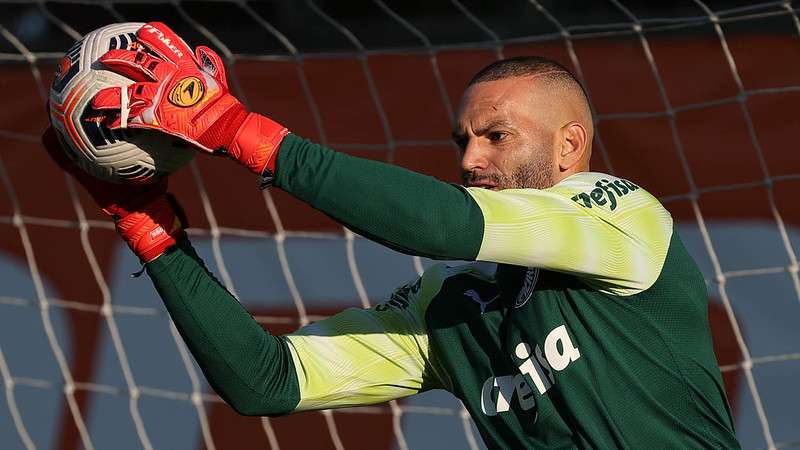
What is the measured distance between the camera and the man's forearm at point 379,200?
5.74ft

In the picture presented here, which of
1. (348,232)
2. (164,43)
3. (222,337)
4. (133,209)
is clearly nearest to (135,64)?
(164,43)

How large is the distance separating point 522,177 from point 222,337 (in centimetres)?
62

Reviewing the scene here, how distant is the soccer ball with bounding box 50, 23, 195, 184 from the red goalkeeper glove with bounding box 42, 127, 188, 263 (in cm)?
10

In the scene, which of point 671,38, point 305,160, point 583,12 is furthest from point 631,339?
point 583,12

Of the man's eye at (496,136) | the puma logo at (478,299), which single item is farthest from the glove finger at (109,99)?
the puma logo at (478,299)

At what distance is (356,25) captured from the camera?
17.3ft

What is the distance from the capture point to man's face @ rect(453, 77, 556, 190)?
2.16 m

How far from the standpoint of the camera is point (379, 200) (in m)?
1.75

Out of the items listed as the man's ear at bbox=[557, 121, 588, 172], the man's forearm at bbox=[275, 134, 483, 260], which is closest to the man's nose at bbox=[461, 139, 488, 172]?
the man's ear at bbox=[557, 121, 588, 172]

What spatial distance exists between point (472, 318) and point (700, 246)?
1802mm

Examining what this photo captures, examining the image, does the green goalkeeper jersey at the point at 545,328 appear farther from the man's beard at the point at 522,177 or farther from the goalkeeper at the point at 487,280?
the man's beard at the point at 522,177

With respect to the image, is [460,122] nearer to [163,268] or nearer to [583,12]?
[163,268]

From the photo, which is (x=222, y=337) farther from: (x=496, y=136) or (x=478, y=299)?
(x=496, y=136)

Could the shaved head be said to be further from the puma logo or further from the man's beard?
the puma logo
